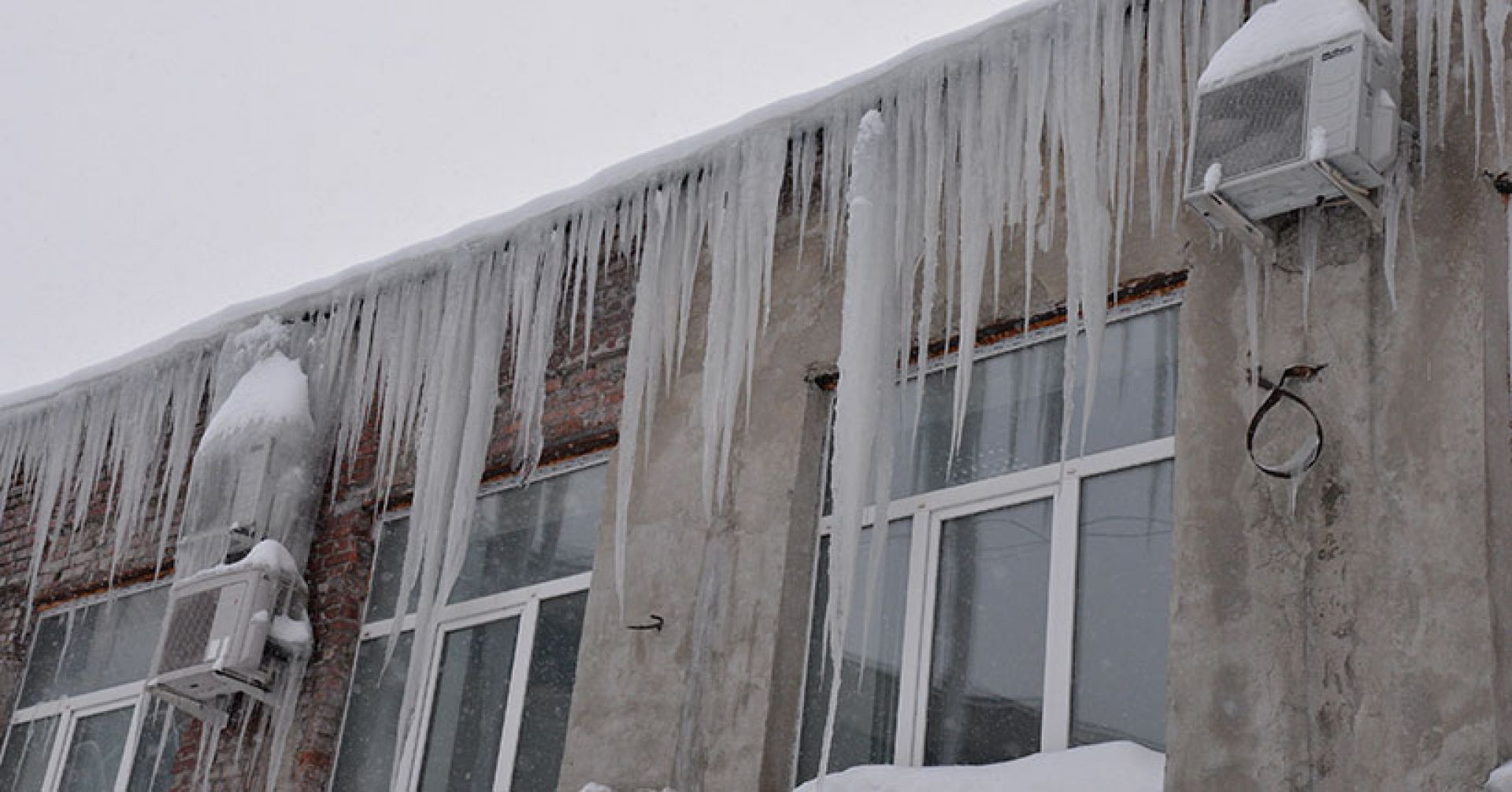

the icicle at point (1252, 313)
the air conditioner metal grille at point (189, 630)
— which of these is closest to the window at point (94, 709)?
the air conditioner metal grille at point (189, 630)

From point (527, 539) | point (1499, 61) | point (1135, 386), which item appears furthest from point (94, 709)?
point (1499, 61)

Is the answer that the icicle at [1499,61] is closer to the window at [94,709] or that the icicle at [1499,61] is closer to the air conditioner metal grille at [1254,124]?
the air conditioner metal grille at [1254,124]

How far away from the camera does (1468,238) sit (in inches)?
174

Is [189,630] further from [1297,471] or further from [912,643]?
[1297,471]

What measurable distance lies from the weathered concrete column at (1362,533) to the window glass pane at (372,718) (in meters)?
3.08

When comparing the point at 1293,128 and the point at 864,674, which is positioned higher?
the point at 1293,128

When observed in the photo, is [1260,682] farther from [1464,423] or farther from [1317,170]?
[1317,170]

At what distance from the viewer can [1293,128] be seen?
4.54 m

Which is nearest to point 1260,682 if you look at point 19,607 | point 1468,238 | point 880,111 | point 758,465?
point 1468,238

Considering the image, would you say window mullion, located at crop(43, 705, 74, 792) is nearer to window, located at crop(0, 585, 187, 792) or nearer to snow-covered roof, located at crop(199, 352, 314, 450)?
window, located at crop(0, 585, 187, 792)

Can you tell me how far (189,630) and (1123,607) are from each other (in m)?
3.56

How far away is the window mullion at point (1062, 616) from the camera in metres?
4.77

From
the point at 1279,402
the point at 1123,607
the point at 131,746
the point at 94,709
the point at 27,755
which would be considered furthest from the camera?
the point at 27,755

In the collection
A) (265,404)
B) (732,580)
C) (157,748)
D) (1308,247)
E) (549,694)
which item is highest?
(265,404)
